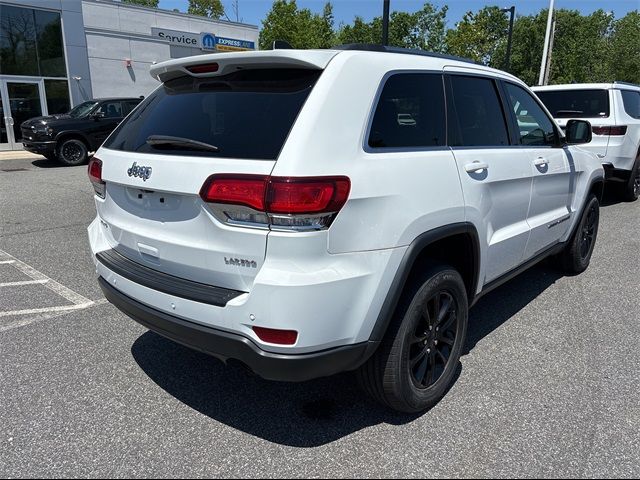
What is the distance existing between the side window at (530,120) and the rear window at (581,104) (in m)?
4.48

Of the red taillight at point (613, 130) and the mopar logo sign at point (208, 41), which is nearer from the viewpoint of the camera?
the red taillight at point (613, 130)

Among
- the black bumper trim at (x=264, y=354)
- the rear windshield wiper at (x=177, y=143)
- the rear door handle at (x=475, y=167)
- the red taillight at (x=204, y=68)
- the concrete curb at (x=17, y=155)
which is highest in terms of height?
the red taillight at (x=204, y=68)

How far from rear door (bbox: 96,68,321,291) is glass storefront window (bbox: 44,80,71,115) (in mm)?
19081

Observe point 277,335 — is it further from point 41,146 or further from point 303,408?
point 41,146

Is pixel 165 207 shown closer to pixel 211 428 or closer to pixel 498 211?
pixel 211 428

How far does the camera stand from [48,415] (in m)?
2.72

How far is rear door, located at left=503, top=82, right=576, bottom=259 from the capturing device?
3.69 meters

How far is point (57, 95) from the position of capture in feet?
63.6

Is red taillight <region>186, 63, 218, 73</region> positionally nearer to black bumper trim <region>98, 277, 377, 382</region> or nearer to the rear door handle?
black bumper trim <region>98, 277, 377, 382</region>

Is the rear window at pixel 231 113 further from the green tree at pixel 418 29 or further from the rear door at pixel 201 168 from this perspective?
the green tree at pixel 418 29

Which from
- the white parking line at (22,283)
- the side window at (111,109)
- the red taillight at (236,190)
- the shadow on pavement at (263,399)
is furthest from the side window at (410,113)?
the side window at (111,109)

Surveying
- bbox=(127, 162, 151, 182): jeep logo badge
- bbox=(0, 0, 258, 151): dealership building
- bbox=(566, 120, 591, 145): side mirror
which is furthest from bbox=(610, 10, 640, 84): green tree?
bbox=(127, 162, 151, 182): jeep logo badge

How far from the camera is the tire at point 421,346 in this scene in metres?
2.51

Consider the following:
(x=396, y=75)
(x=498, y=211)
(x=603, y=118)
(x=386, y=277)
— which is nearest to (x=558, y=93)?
(x=603, y=118)
